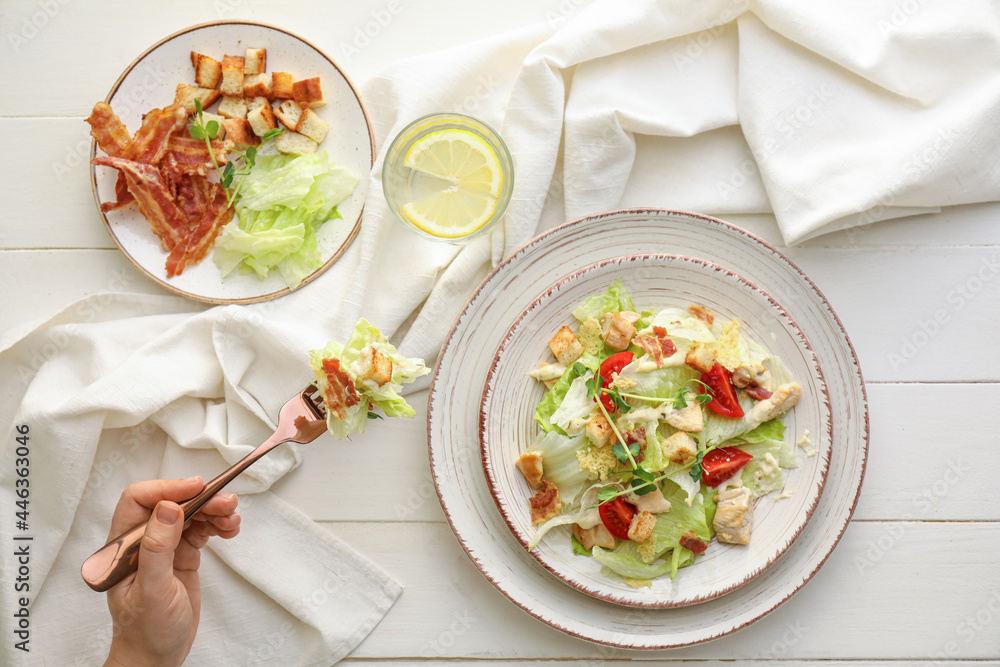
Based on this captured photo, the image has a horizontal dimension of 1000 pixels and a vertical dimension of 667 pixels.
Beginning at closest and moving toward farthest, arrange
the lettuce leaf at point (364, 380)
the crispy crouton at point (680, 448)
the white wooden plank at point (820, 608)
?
the lettuce leaf at point (364, 380) → the crispy crouton at point (680, 448) → the white wooden plank at point (820, 608)

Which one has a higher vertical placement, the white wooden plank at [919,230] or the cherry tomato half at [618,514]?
the white wooden plank at [919,230]

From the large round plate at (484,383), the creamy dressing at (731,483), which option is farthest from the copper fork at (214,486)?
the creamy dressing at (731,483)

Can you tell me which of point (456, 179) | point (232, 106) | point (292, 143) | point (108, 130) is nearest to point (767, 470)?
point (456, 179)

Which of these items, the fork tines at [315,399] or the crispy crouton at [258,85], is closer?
the fork tines at [315,399]

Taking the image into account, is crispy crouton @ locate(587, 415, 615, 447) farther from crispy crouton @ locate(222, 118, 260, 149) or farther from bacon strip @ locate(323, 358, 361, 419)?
crispy crouton @ locate(222, 118, 260, 149)

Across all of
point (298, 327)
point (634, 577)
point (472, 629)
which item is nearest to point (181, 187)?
point (298, 327)

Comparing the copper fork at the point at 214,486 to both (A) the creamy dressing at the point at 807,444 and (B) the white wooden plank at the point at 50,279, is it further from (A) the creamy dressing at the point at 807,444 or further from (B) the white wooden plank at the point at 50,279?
(A) the creamy dressing at the point at 807,444

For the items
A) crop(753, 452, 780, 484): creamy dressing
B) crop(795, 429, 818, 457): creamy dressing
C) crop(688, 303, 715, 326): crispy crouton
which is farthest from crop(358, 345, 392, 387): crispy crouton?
crop(795, 429, 818, 457): creamy dressing
